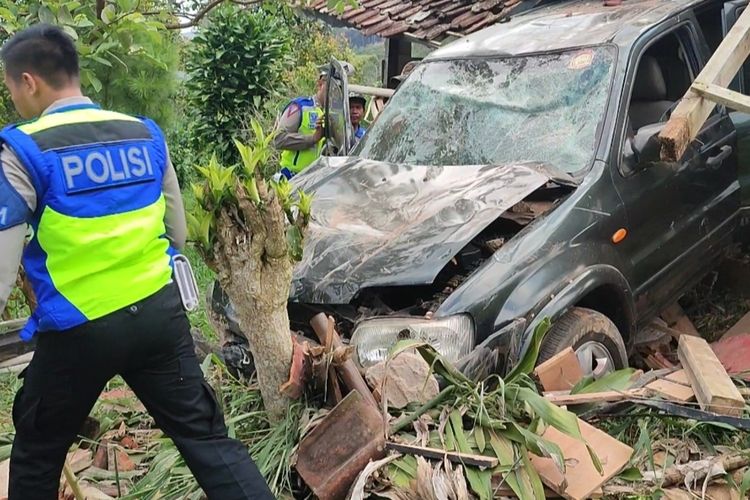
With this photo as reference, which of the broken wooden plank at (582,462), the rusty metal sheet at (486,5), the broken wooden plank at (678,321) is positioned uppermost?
the rusty metal sheet at (486,5)

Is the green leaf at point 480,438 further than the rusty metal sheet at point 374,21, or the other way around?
the rusty metal sheet at point 374,21

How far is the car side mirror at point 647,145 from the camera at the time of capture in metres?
3.43

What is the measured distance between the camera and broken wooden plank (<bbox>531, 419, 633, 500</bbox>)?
250 centimetres

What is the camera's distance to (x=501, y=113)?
3.91 metres

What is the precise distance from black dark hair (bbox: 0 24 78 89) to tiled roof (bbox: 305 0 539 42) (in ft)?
15.6

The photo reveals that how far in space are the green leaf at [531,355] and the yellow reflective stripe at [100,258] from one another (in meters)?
1.32

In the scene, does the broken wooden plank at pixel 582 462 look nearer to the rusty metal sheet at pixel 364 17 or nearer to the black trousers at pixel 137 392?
the black trousers at pixel 137 392

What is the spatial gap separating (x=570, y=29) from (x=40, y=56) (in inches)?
112

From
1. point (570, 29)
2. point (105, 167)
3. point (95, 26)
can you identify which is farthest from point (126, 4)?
point (570, 29)

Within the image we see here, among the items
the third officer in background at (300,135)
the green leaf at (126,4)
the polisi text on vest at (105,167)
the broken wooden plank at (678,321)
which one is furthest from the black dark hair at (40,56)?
the third officer in background at (300,135)

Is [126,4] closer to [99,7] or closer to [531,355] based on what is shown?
[99,7]

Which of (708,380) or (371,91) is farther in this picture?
(371,91)

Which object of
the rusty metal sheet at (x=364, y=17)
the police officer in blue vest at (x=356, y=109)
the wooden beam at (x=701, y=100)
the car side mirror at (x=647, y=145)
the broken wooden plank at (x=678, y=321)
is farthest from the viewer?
the rusty metal sheet at (x=364, y=17)

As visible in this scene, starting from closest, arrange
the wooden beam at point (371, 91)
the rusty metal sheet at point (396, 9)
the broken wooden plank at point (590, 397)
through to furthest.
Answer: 1. the broken wooden plank at point (590, 397)
2. the wooden beam at point (371, 91)
3. the rusty metal sheet at point (396, 9)
